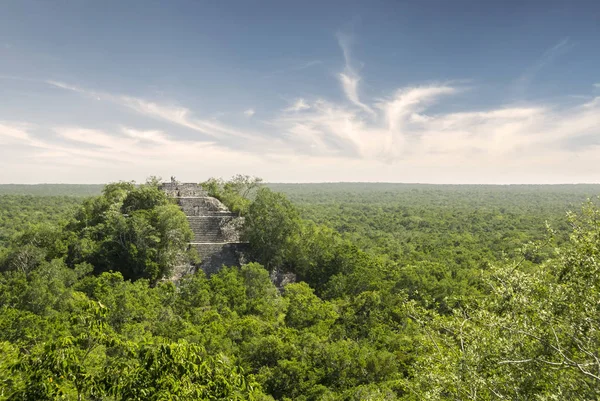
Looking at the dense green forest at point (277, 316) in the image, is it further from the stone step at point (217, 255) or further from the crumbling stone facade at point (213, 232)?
the crumbling stone facade at point (213, 232)

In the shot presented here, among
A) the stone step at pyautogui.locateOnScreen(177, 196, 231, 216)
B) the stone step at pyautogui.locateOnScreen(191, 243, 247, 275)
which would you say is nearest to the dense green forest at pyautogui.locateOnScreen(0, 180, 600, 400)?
the stone step at pyautogui.locateOnScreen(191, 243, 247, 275)

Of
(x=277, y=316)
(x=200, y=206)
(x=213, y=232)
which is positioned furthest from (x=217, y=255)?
(x=277, y=316)

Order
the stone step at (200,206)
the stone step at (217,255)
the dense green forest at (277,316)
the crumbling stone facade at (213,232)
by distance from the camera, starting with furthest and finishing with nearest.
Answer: the stone step at (200,206) < the crumbling stone facade at (213,232) < the stone step at (217,255) < the dense green forest at (277,316)

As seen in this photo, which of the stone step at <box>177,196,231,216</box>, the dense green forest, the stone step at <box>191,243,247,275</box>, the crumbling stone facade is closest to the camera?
the dense green forest

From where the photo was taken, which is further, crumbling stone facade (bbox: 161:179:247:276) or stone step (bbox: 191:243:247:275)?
crumbling stone facade (bbox: 161:179:247:276)

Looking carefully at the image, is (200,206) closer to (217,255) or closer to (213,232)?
(213,232)

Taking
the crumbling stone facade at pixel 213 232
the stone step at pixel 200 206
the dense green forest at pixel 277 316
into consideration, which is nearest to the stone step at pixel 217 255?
the crumbling stone facade at pixel 213 232

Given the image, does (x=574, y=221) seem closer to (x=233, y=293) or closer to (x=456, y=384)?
(x=456, y=384)

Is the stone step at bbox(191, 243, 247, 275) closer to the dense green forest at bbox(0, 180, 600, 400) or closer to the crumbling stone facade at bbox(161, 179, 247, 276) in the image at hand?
the crumbling stone facade at bbox(161, 179, 247, 276)
